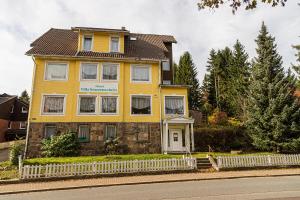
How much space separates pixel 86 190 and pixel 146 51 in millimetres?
16845

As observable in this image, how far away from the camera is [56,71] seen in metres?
22.2

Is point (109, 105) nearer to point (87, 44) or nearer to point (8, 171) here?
point (87, 44)

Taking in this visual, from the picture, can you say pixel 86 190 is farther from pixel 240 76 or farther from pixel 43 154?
pixel 240 76

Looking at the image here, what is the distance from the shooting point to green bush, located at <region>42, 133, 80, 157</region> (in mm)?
19422

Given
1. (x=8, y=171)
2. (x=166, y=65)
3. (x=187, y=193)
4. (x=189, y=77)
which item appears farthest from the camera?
(x=189, y=77)

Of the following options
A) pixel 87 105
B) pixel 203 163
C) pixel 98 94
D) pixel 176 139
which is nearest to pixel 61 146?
pixel 87 105

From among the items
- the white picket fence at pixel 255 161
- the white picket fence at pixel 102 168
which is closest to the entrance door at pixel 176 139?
the white picket fence at pixel 102 168

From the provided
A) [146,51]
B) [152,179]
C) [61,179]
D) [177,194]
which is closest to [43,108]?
[61,179]

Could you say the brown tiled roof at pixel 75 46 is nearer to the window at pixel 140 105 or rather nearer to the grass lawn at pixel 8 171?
the window at pixel 140 105

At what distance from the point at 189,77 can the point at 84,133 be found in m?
30.0

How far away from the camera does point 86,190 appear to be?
11094 millimetres

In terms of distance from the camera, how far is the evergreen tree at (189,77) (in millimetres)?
45469

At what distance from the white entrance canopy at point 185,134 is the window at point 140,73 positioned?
15.1 ft

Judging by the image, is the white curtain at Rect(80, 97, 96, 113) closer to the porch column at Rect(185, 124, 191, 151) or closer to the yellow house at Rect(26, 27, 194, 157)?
the yellow house at Rect(26, 27, 194, 157)
